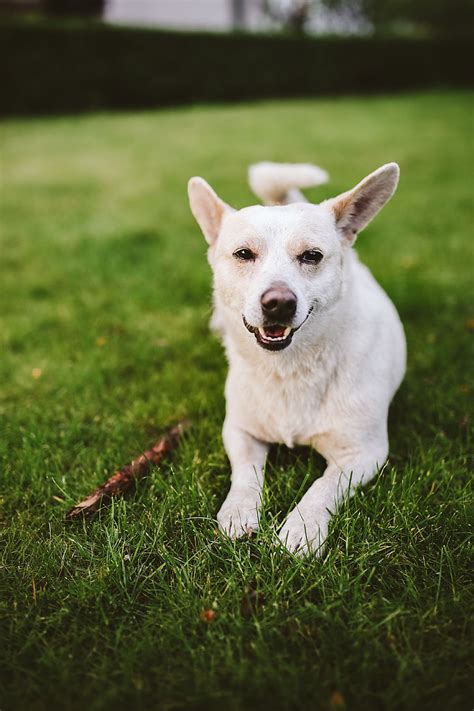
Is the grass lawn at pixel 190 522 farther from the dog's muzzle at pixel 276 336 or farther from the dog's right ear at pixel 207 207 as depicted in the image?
the dog's right ear at pixel 207 207

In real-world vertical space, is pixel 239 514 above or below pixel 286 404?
below

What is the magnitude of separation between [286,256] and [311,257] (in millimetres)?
116

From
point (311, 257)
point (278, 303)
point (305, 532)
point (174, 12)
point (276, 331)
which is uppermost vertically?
point (174, 12)

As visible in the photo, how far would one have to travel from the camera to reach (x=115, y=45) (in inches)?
550

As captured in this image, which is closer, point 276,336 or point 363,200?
point 276,336

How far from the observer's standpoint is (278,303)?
2039 mm

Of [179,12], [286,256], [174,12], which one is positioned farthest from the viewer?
[179,12]

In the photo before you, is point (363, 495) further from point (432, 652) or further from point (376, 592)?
point (432, 652)

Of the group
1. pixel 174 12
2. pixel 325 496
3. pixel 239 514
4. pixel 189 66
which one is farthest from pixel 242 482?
pixel 174 12

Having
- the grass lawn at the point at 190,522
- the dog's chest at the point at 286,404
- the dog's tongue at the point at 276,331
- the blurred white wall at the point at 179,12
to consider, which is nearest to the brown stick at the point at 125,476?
the grass lawn at the point at 190,522

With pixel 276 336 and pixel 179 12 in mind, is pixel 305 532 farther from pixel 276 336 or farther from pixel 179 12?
pixel 179 12

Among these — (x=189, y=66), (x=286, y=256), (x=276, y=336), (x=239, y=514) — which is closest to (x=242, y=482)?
(x=239, y=514)

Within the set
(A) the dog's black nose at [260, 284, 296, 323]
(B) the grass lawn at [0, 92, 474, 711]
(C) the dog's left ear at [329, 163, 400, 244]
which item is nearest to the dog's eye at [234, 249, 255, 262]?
(A) the dog's black nose at [260, 284, 296, 323]

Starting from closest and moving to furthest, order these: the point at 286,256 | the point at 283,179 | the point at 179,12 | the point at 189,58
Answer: the point at 286,256 → the point at 283,179 → the point at 189,58 → the point at 179,12
